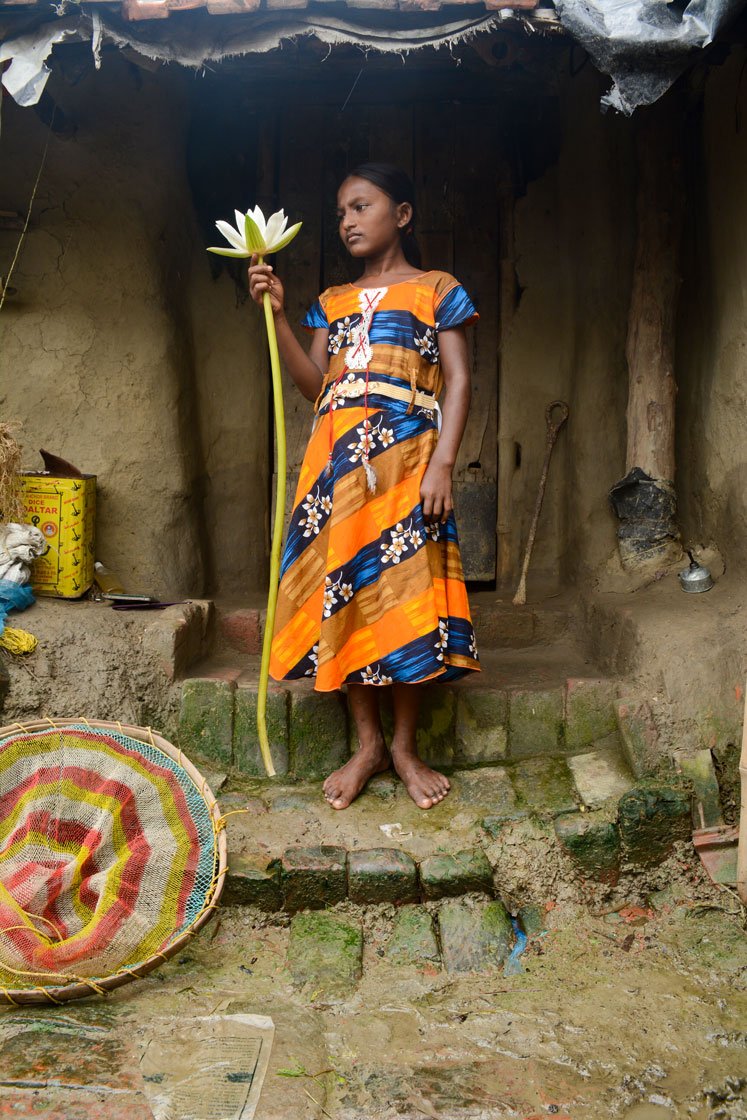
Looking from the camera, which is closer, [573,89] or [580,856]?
[580,856]

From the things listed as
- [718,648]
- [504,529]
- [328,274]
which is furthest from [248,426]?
[718,648]

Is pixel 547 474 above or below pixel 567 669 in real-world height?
above

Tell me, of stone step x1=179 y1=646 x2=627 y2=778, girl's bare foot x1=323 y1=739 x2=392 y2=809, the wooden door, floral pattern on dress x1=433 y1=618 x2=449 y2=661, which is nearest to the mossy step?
stone step x1=179 y1=646 x2=627 y2=778

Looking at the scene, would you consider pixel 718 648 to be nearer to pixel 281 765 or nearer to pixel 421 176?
pixel 281 765

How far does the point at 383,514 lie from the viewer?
3375 mm

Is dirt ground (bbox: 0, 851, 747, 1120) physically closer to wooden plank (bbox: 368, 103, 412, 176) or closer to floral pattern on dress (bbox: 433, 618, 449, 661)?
floral pattern on dress (bbox: 433, 618, 449, 661)

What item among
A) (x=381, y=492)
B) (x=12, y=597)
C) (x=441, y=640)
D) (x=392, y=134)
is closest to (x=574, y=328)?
(x=392, y=134)

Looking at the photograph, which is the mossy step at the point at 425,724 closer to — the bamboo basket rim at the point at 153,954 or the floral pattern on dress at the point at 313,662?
the floral pattern on dress at the point at 313,662

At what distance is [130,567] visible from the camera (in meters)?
4.28

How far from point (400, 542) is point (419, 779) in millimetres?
796

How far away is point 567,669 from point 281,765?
3.90 ft

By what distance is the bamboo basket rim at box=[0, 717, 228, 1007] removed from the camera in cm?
255

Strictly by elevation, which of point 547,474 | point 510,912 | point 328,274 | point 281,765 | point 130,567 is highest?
point 328,274

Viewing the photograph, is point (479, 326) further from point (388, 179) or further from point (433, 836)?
→ point (433, 836)
